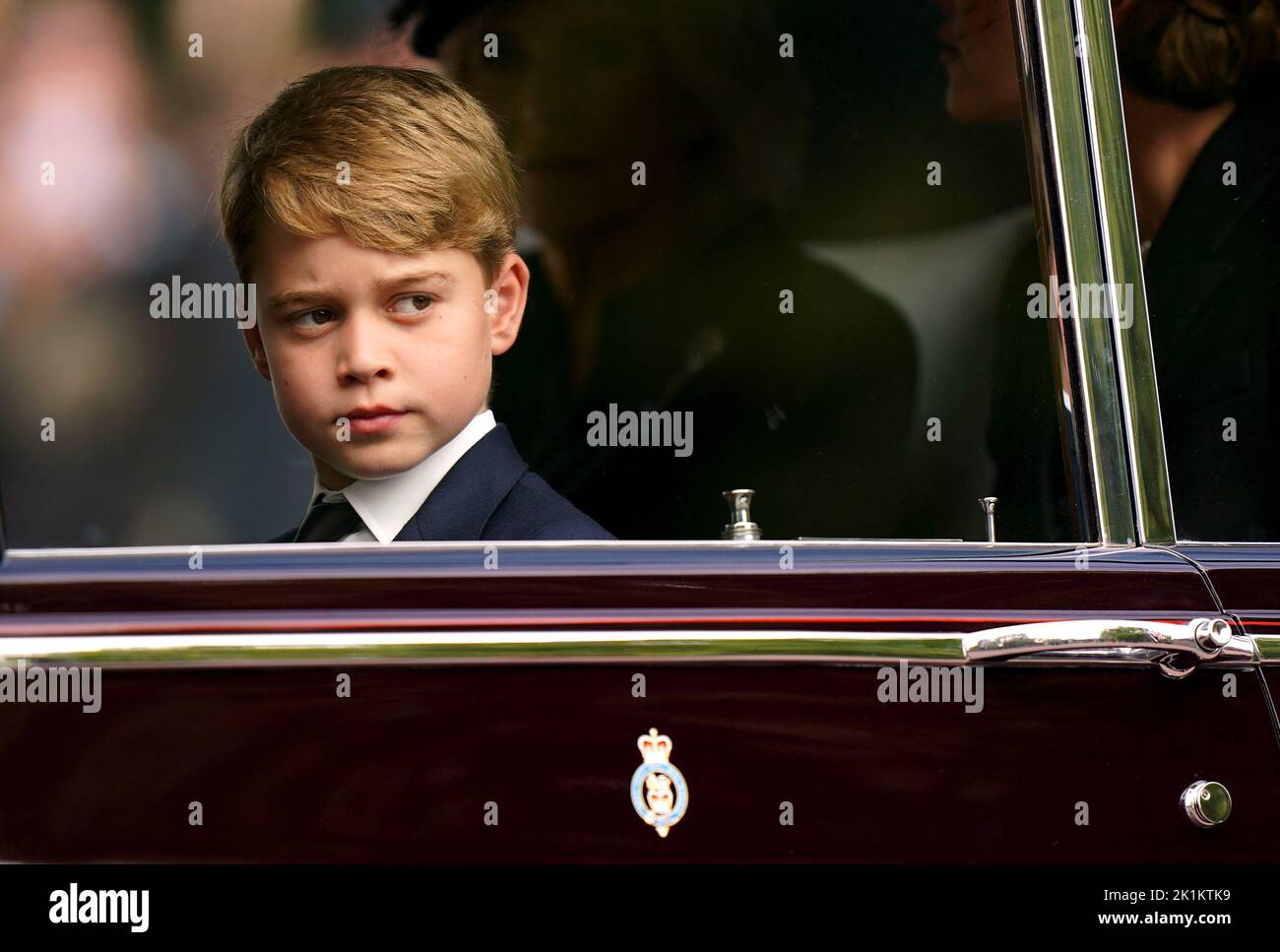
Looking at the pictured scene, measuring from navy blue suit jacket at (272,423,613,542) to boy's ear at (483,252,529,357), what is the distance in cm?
13

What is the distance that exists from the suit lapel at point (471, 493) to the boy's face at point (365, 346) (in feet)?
0.15

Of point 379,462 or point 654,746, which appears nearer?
point 654,746

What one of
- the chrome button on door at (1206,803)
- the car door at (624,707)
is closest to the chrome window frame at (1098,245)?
the car door at (624,707)

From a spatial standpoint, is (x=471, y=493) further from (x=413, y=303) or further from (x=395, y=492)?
(x=413, y=303)

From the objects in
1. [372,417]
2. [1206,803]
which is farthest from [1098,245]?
[372,417]

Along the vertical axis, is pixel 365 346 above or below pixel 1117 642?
above

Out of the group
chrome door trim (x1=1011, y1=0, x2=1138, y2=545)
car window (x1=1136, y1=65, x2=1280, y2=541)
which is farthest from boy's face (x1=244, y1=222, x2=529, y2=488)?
car window (x1=1136, y1=65, x2=1280, y2=541)

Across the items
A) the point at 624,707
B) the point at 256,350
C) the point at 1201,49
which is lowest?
the point at 624,707

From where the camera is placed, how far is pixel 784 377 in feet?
6.91

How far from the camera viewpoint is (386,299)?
6.34 ft

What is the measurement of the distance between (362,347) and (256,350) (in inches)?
7.0

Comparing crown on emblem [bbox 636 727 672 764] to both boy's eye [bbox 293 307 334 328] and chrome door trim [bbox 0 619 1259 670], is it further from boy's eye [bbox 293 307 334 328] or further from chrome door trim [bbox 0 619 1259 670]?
boy's eye [bbox 293 307 334 328]
